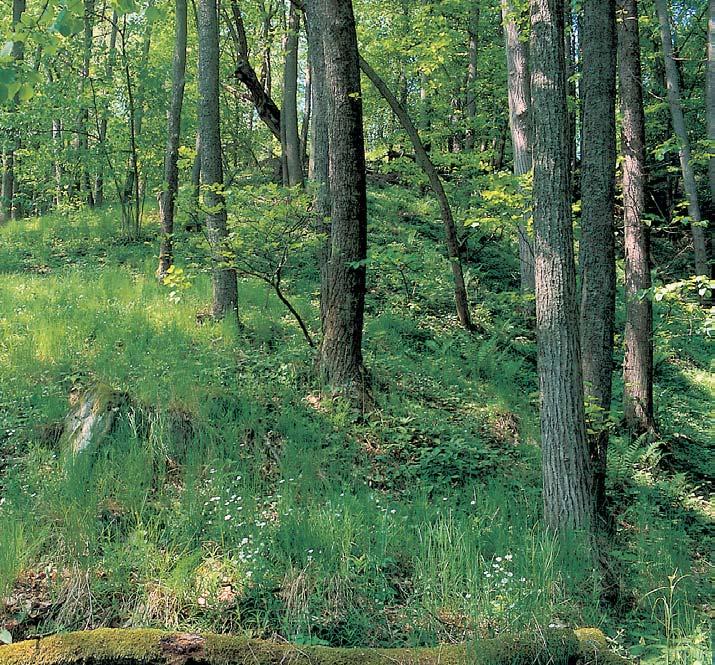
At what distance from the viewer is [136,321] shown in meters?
8.18

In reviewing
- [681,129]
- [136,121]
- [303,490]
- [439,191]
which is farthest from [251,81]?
[303,490]

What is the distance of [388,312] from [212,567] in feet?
22.0

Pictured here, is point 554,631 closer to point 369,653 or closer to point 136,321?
point 369,653

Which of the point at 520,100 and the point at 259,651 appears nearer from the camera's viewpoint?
the point at 259,651

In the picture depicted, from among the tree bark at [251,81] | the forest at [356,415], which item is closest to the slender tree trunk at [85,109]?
the forest at [356,415]

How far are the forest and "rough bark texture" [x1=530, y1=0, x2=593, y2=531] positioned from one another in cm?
2

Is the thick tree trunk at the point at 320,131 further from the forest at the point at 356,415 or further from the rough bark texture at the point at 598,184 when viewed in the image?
the rough bark texture at the point at 598,184

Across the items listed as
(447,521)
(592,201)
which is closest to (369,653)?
(447,521)

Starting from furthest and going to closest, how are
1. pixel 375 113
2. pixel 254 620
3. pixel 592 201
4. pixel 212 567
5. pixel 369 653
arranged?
pixel 375 113 → pixel 592 201 → pixel 212 567 → pixel 254 620 → pixel 369 653

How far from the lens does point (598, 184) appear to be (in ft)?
21.5

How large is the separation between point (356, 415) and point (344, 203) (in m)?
2.34

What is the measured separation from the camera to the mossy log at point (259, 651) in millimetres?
2840

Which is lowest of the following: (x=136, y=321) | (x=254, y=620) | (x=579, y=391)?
(x=254, y=620)

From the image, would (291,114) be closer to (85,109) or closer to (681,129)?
(85,109)
